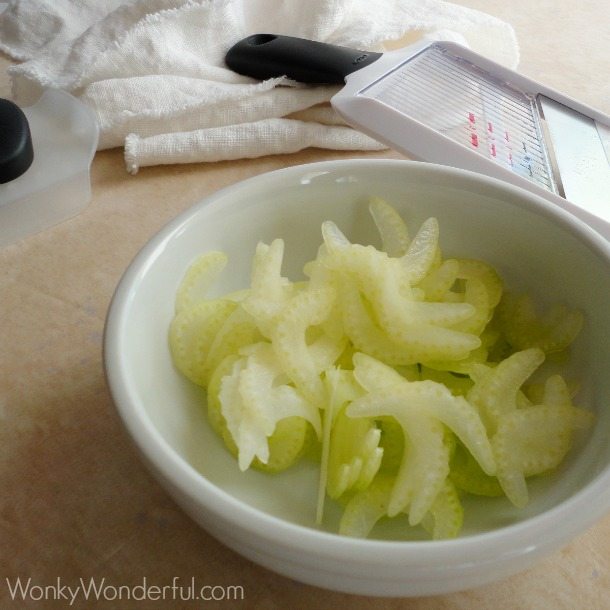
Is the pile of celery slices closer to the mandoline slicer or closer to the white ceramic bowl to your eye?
the white ceramic bowl

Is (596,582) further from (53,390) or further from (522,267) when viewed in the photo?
(53,390)

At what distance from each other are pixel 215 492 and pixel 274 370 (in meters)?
0.13

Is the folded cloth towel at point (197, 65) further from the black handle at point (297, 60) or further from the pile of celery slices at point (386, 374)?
the pile of celery slices at point (386, 374)

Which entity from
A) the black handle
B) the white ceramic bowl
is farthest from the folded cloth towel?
the white ceramic bowl

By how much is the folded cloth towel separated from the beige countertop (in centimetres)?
6

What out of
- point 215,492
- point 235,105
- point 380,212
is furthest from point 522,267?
point 235,105

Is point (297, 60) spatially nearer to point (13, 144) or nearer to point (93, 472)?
point (13, 144)

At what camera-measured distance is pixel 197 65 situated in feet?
2.94

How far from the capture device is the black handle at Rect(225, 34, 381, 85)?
0.87 meters

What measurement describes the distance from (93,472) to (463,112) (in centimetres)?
53

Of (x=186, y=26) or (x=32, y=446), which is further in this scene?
(x=186, y=26)

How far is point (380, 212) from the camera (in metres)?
0.59

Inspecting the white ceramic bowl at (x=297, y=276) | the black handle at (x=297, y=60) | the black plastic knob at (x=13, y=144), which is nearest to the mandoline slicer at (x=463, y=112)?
the black handle at (x=297, y=60)

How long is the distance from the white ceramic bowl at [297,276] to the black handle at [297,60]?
327 mm
